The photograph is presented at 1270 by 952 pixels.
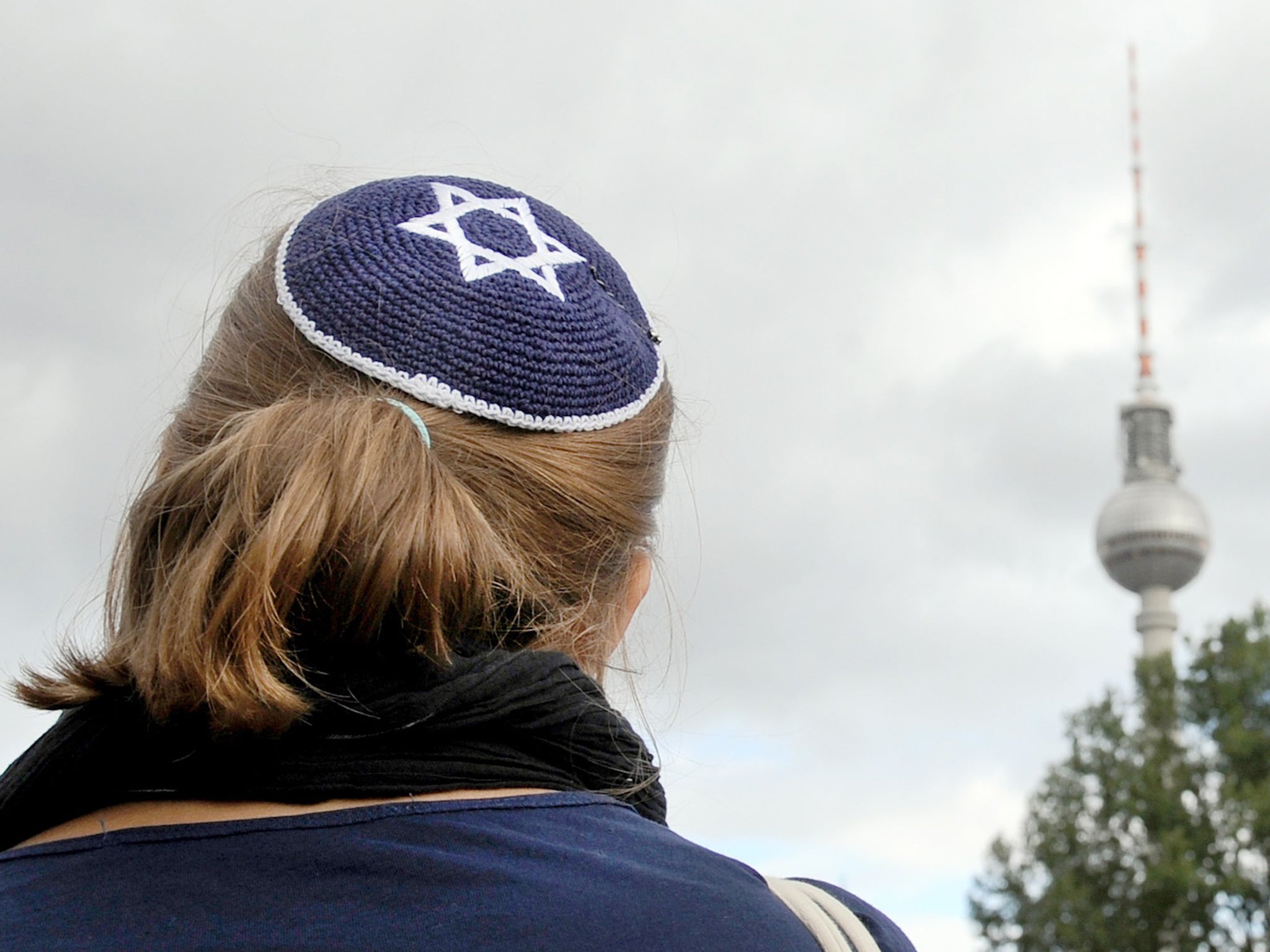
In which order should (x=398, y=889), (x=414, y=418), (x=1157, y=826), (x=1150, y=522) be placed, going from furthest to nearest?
(x=1150, y=522), (x=1157, y=826), (x=414, y=418), (x=398, y=889)

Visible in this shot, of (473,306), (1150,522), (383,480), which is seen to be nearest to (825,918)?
(383,480)

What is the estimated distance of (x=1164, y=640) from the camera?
52.0 m

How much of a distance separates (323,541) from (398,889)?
0.25 meters

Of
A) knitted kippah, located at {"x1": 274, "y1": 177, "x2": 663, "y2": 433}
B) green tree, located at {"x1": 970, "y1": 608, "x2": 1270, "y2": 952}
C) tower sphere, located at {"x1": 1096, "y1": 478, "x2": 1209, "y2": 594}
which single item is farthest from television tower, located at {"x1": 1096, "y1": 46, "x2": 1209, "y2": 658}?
knitted kippah, located at {"x1": 274, "y1": 177, "x2": 663, "y2": 433}

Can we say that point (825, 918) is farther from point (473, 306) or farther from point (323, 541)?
point (473, 306)

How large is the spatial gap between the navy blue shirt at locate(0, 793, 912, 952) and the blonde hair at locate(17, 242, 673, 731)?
0.10 m

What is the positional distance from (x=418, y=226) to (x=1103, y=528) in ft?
172

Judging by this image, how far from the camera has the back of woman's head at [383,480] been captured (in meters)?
1.09

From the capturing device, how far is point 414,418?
46.8 inches

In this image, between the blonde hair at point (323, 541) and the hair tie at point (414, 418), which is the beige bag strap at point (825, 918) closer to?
the blonde hair at point (323, 541)

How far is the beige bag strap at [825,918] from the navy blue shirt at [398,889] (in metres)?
0.02

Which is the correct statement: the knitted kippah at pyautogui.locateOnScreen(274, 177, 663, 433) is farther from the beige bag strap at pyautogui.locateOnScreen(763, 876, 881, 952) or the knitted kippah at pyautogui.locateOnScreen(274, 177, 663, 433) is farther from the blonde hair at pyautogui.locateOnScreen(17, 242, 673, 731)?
the beige bag strap at pyautogui.locateOnScreen(763, 876, 881, 952)

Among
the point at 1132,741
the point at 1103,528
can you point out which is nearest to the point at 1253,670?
the point at 1132,741

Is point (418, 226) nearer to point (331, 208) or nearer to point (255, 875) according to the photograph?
point (331, 208)
